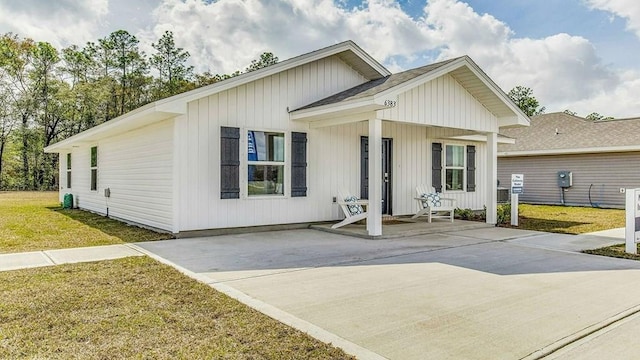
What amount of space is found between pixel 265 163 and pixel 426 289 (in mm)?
5130

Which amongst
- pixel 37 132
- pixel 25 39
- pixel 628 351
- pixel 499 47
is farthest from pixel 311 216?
pixel 25 39

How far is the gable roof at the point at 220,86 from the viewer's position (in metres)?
7.55

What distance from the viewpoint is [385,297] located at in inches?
166

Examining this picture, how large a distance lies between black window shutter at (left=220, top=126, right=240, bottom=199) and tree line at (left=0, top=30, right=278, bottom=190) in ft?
76.7

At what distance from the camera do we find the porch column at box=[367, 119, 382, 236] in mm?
7832

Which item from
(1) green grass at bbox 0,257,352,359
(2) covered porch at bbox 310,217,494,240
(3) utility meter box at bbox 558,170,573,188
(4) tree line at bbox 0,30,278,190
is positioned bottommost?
(1) green grass at bbox 0,257,352,359

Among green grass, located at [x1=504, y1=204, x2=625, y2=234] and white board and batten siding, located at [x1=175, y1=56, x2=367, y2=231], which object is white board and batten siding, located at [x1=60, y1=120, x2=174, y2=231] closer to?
white board and batten siding, located at [x1=175, y1=56, x2=367, y2=231]

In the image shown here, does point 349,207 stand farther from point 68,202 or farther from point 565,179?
point 565,179

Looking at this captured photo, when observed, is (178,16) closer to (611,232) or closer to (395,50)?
(395,50)

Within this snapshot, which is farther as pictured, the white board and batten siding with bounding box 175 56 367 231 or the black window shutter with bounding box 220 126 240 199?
the black window shutter with bounding box 220 126 240 199

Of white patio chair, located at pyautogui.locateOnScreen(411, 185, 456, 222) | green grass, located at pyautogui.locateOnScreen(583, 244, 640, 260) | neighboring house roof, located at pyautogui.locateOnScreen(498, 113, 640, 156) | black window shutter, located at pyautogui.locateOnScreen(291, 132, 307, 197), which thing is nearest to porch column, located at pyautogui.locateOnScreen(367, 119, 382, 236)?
black window shutter, located at pyautogui.locateOnScreen(291, 132, 307, 197)

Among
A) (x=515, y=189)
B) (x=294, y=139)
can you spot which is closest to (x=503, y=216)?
(x=515, y=189)

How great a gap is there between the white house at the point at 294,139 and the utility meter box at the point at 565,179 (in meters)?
8.23

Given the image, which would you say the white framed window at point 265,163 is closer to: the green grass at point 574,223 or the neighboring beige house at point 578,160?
the green grass at point 574,223
